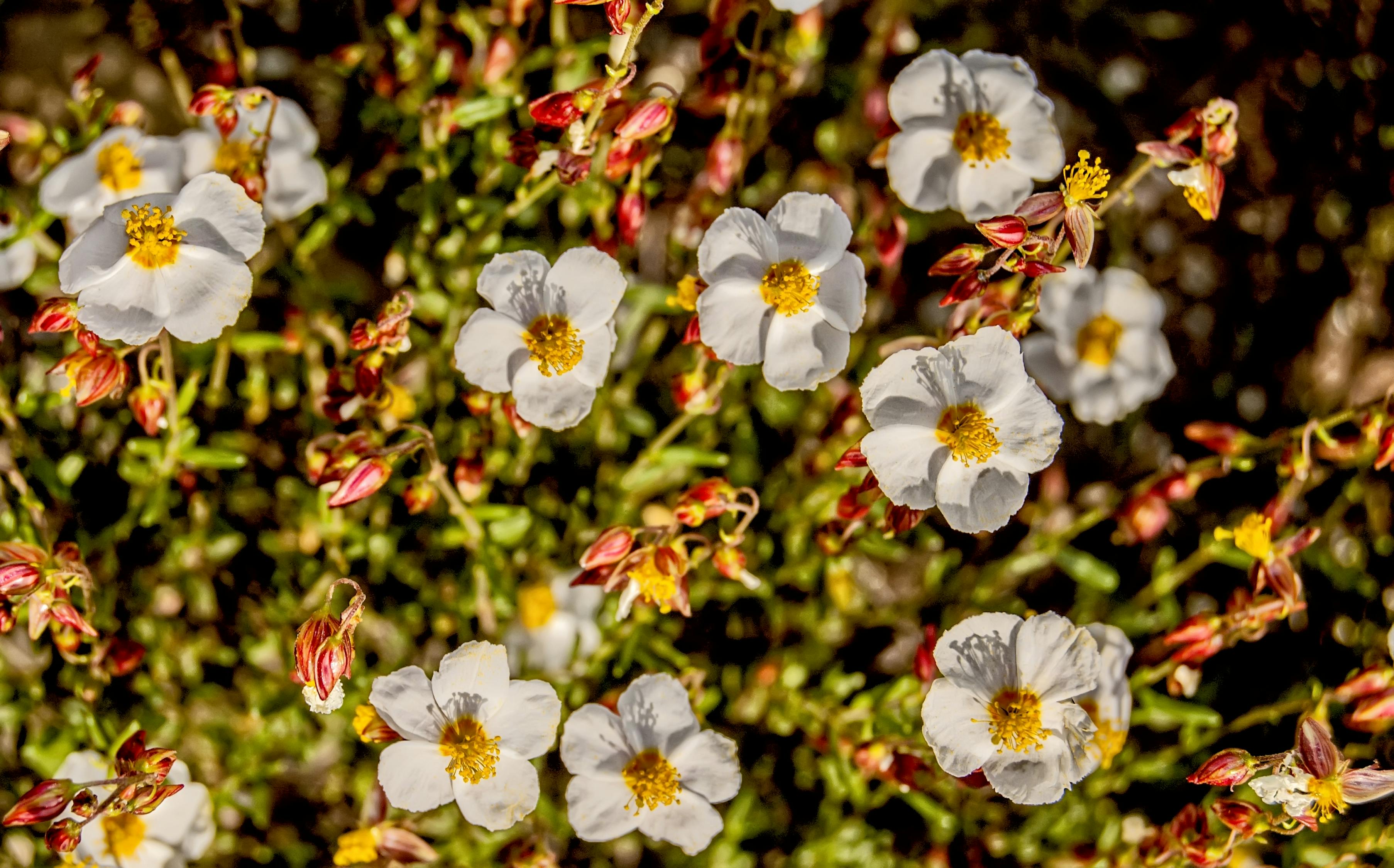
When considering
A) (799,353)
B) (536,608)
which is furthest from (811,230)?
(536,608)

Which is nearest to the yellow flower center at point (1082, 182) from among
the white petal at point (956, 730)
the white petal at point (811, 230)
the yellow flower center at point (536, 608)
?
the white petal at point (811, 230)

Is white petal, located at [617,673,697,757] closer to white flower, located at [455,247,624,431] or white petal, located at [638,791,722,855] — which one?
white petal, located at [638,791,722,855]

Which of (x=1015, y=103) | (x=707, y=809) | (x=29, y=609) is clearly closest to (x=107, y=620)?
(x=29, y=609)

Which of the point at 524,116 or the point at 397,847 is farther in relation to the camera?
the point at 524,116

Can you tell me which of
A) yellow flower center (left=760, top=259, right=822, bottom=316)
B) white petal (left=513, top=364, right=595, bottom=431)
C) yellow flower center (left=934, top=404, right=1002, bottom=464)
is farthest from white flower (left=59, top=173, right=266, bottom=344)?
yellow flower center (left=934, top=404, right=1002, bottom=464)

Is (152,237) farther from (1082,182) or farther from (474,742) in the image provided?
(1082,182)

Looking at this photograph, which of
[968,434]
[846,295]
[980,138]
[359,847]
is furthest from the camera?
[980,138]

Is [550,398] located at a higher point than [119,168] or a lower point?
lower

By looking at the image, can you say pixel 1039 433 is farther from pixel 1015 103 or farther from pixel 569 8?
pixel 569 8
